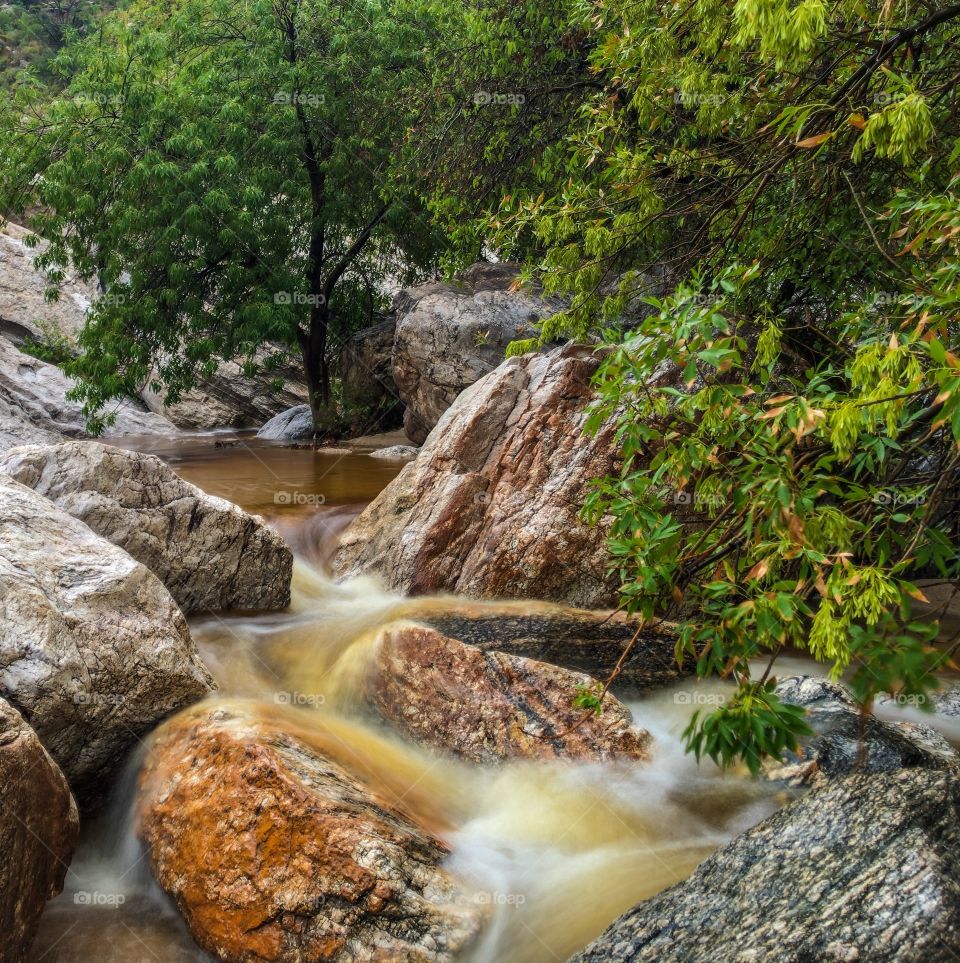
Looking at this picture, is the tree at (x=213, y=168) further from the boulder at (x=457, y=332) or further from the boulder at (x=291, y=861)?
the boulder at (x=291, y=861)

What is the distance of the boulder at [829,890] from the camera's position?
2.75m

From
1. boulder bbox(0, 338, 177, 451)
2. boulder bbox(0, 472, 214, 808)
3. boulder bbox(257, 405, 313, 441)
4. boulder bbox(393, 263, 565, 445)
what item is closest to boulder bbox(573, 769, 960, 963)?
boulder bbox(0, 472, 214, 808)

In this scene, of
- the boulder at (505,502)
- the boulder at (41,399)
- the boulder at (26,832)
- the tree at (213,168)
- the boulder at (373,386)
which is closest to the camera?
the boulder at (26,832)

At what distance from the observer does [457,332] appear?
13.9 meters

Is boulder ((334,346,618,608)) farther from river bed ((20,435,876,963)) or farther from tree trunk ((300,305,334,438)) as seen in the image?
tree trunk ((300,305,334,438))

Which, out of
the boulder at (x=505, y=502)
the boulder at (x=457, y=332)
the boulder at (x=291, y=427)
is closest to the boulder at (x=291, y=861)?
the boulder at (x=505, y=502)

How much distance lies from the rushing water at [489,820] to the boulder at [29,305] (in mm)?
19660

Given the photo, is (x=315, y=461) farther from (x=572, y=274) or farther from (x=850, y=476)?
(x=850, y=476)

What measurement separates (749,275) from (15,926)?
4.22m

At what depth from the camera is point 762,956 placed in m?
2.83

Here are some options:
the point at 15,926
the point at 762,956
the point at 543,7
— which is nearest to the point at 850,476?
the point at 762,956

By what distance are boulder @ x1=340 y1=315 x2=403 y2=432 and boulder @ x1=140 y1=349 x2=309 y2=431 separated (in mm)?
4675

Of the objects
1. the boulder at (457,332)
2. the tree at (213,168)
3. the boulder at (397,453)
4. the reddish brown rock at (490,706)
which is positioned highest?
the tree at (213,168)

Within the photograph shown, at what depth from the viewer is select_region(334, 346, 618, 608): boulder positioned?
7.32 m
